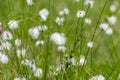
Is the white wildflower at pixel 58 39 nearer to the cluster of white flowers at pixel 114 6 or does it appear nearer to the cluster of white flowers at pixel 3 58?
the cluster of white flowers at pixel 3 58

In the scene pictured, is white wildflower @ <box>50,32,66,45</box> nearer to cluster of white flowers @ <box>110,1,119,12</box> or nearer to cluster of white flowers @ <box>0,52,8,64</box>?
cluster of white flowers @ <box>0,52,8,64</box>

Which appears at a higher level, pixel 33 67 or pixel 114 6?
pixel 114 6

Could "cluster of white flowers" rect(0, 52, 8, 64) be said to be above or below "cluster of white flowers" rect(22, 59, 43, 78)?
above

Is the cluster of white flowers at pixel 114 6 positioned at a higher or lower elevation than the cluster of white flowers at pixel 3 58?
higher

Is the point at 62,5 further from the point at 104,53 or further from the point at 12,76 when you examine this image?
the point at 12,76

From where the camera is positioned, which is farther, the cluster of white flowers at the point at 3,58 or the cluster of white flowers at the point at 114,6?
the cluster of white flowers at the point at 114,6

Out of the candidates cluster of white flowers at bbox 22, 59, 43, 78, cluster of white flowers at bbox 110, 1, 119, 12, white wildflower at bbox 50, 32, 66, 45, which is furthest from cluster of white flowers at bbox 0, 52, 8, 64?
cluster of white flowers at bbox 110, 1, 119, 12

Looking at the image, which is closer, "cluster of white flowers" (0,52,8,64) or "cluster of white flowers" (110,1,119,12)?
"cluster of white flowers" (0,52,8,64)

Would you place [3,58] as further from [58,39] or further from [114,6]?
[114,6]

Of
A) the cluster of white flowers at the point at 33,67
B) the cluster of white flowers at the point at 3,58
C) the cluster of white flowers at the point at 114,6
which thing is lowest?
the cluster of white flowers at the point at 33,67

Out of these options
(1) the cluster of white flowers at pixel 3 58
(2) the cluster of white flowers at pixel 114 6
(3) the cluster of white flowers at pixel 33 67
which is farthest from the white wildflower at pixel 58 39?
(2) the cluster of white flowers at pixel 114 6

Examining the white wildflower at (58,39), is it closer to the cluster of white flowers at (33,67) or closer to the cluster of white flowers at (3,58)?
the cluster of white flowers at (33,67)

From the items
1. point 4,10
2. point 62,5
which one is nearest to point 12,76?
point 4,10

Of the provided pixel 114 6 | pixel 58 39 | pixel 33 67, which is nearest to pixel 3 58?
pixel 33 67
